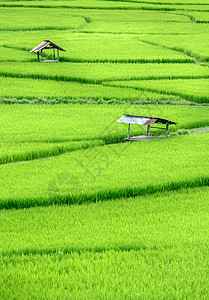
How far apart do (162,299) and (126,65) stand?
16.2 metres

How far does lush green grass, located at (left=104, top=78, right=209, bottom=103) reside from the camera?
14500 mm

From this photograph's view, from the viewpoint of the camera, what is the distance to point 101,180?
295 inches

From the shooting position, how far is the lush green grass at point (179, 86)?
14500 millimetres

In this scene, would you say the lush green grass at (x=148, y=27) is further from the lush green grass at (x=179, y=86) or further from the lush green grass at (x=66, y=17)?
the lush green grass at (x=179, y=86)

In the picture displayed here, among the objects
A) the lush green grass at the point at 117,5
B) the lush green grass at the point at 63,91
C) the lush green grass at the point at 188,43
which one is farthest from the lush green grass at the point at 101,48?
the lush green grass at the point at 117,5

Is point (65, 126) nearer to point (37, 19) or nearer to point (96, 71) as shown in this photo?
point (96, 71)

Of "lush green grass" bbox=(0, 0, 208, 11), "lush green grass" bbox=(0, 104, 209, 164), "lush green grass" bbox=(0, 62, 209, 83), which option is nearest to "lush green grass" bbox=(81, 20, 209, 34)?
"lush green grass" bbox=(0, 0, 208, 11)

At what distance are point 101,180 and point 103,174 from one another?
1.05 ft

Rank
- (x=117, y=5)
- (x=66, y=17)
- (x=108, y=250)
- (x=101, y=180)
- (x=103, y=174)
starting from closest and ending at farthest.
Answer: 1. (x=108, y=250)
2. (x=101, y=180)
3. (x=103, y=174)
4. (x=66, y=17)
5. (x=117, y=5)

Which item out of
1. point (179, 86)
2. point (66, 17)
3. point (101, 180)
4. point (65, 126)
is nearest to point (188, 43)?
point (179, 86)

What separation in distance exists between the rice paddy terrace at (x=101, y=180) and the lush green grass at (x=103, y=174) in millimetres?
23

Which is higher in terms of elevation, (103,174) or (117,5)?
(117,5)

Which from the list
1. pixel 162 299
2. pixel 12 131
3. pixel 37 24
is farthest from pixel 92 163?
pixel 37 24

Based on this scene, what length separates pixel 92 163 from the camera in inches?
338
